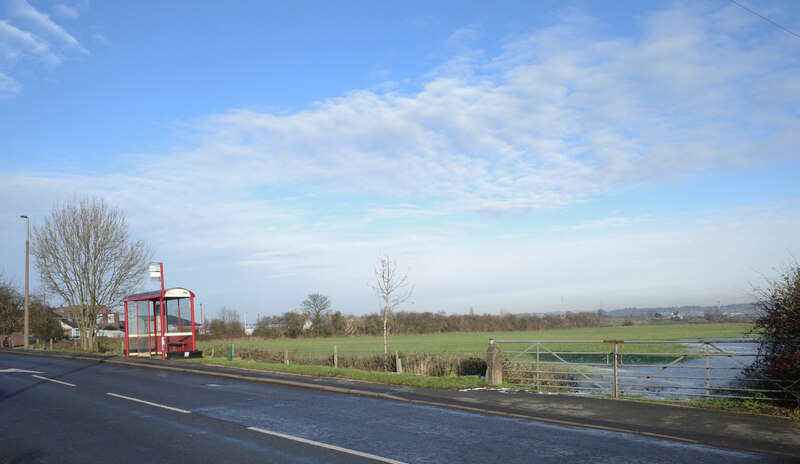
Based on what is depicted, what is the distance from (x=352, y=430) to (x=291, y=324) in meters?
64.2

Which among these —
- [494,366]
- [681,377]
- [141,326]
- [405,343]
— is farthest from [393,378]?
[405,343]

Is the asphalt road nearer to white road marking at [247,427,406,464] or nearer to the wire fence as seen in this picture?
white road marking at [247,427,406,464]

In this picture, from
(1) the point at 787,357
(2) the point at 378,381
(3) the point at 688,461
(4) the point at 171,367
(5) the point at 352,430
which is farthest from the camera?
(4) the point at 171,367

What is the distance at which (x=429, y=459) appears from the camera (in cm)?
714

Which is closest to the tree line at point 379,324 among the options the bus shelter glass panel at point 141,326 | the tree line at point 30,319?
the tree line at point 30,319

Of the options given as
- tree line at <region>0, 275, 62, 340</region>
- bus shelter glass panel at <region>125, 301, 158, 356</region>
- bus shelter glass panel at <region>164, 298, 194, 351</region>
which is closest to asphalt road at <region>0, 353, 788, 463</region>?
bus shelter glass panel at <region>164, 298, 194, 351</region>

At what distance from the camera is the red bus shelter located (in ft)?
84.1

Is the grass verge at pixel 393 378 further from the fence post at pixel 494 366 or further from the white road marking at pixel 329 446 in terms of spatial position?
the white road marking at pixel 329 446

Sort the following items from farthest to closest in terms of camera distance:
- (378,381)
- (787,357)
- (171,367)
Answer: (171,367) → (378,381) → (787,357)

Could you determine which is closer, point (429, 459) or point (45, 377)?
point (429, 459)

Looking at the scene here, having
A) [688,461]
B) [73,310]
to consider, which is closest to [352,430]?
[688,461]

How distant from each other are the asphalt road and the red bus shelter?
38.9ft

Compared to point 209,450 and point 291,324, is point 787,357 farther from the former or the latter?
point 291,324

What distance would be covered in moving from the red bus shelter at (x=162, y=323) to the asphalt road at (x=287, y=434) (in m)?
11.9
